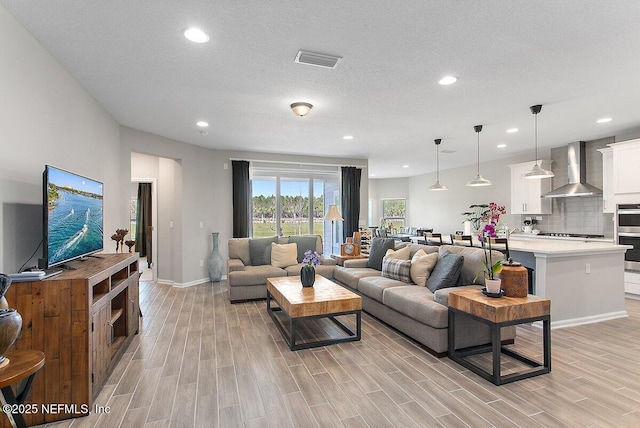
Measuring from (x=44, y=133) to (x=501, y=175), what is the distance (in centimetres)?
858

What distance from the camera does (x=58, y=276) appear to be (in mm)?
2135

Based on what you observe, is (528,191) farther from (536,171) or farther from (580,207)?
(536,171)

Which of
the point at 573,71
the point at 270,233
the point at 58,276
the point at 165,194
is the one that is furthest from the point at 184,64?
the point at 270,233

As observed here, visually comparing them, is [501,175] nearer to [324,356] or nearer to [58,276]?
[324,356]

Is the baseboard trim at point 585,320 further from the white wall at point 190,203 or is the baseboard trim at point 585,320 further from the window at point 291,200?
the white wall at point 190,203

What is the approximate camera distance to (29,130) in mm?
2426

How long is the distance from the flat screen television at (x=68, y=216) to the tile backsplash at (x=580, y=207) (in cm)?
786

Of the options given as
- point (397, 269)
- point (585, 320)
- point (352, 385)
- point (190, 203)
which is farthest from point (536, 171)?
point (190, 203)

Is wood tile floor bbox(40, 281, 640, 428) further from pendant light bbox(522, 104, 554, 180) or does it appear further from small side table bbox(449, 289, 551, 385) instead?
pendant light bbox(522, 104, 554, 180)

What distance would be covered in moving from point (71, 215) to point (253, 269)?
292 centimetres

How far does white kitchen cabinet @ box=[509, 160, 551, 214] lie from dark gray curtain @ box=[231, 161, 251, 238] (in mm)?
5886

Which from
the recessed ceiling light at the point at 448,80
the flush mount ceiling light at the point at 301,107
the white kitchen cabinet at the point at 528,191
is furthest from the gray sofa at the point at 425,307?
the white kitchen cabinet at the point at 528,191

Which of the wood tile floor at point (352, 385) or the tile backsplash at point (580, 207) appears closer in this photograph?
the wood tile floor at point (352, 385)

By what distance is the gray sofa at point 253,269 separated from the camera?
4.88 metres
